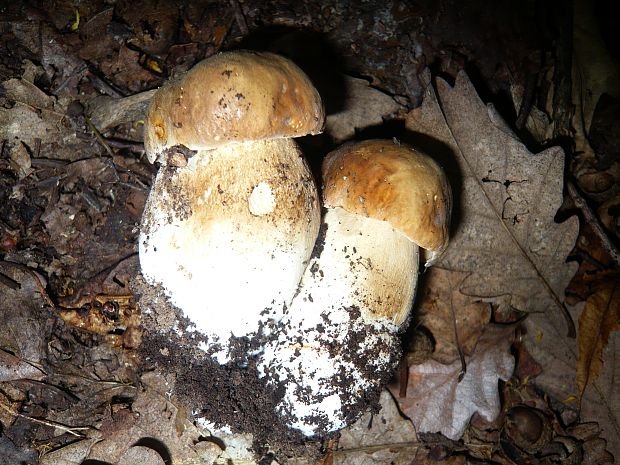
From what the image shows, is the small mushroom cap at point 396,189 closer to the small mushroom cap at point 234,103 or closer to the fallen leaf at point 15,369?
the small mushroom cap at point 234,103

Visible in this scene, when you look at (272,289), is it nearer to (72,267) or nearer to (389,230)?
(389,230)

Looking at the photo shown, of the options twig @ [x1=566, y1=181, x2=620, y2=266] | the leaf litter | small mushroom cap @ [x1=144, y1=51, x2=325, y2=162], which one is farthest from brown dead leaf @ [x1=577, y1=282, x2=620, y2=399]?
small mushroom cap @ [x1=144, y1=51, x2=325, y2=162]

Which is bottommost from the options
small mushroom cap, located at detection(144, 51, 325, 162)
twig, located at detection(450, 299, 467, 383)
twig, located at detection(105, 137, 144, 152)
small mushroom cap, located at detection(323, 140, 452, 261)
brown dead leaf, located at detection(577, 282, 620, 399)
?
twig, located at detection(450, 299, 467, 383)

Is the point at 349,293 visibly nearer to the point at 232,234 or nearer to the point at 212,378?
the point at 232,234

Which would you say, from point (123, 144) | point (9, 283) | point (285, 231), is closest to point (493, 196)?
point (285, 231)

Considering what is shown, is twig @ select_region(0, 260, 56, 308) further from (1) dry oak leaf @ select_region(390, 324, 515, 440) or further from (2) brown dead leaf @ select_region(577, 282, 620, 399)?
(2) brown dead leaf @ select_region(577, 282, 620, 399)
